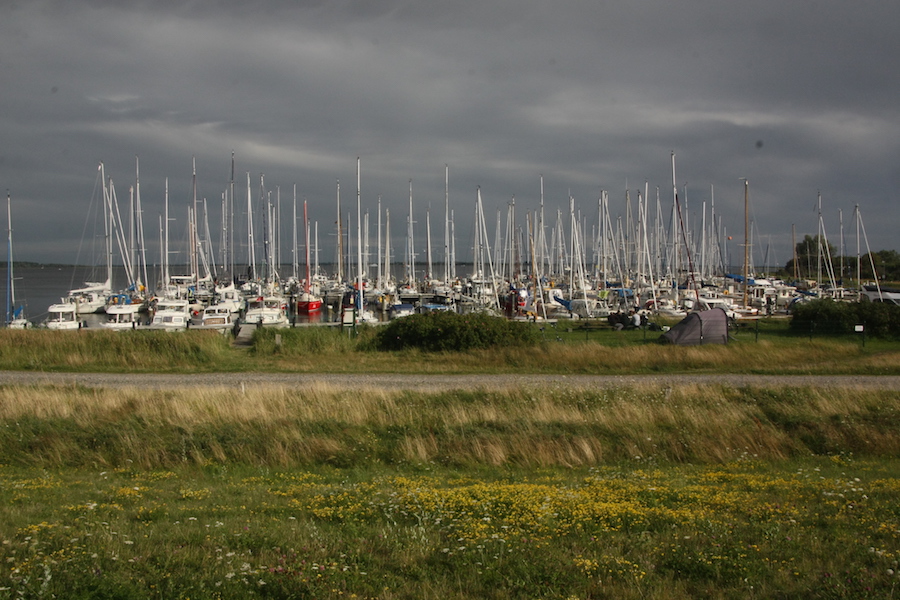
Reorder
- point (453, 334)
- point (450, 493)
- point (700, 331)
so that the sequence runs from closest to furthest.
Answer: point (450, 493), point (453, 334), point (700, 331)

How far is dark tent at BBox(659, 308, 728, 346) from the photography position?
35.0m

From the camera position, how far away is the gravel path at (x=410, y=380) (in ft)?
77.3

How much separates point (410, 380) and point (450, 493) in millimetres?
15240

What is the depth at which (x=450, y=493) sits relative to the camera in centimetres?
1017

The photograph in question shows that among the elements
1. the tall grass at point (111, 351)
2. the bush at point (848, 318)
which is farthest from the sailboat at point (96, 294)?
the bush at point (848, 318)

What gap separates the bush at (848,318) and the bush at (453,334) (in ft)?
56.6

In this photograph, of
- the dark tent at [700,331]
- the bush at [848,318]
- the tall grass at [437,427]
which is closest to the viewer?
the tall grass at [437,427]

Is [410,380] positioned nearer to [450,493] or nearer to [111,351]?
[111,351]

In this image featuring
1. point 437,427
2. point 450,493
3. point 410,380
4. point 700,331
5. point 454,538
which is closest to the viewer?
point 454,538

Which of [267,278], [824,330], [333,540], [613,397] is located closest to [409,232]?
[267,278]

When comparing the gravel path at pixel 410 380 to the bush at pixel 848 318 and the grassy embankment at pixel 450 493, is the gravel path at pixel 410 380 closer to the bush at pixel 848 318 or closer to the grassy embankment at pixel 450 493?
the grassy embankment at pixel 450 493

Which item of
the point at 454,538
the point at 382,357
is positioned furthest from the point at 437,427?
the point at 382,357

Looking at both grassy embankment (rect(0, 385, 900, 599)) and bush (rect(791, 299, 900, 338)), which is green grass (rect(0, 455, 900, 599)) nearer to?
grassy embankment (rect(0, 385, 900, 599))

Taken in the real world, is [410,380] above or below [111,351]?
below
